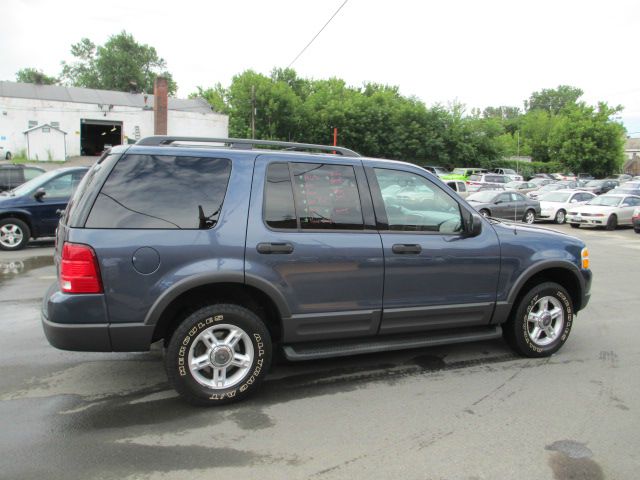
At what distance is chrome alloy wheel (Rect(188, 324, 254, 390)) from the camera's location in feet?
12.1

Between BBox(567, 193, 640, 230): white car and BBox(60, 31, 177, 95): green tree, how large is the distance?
232 ft

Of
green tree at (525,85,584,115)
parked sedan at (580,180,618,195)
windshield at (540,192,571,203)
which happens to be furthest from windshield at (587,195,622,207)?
green tree at (525,85,584,115)

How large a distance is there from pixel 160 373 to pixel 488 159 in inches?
1967

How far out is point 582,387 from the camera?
431 centimetres

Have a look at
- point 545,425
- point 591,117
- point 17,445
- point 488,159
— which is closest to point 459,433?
point 545,425

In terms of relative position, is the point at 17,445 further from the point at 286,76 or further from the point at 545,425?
the point at 286,76

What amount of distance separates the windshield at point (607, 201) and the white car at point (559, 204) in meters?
0.88

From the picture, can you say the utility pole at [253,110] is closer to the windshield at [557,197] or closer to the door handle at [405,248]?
the windshield at [557,197]

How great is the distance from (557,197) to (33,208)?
21.0m

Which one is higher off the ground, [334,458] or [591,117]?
[591,117]

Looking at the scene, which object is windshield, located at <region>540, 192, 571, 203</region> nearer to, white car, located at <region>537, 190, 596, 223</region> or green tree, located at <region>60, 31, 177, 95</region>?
white car, located at <region>537, 190, 596, 223</region>

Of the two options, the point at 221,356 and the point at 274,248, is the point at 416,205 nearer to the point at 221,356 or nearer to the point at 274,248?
the point at 274,248

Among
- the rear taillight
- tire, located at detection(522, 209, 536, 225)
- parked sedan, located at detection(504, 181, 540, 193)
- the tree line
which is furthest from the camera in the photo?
the tree line

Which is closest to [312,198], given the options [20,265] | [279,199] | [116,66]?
[279,199]
